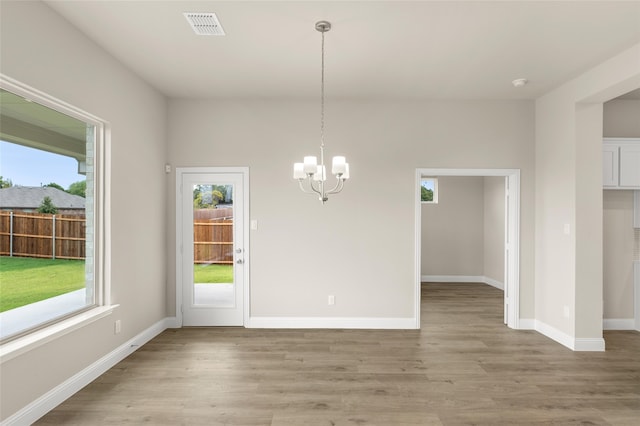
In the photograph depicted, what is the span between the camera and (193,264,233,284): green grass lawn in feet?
15.2

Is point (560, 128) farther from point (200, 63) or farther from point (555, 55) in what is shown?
point (200, 63)

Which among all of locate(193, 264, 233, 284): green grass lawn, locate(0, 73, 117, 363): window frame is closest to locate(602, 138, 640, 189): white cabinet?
locate(193, 264, 233, 284): green grass lawn

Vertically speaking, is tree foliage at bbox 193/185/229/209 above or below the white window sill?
above

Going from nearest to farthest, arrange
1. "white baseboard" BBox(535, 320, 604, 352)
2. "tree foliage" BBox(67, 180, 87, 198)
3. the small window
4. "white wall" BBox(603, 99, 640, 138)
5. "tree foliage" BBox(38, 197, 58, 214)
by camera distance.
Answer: "tree foliage" BBox(38, 197, 58, 214) < "tree foliage" BBox(67, 180, 87, 198) < "white baseboard" BBox(535, 320, 604, 352) < "white wall" BBox(603, 99, 640, 138) < the small window

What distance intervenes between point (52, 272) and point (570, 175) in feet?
17.2

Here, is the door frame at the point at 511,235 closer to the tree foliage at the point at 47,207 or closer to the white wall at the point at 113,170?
→ the white wall at the point at 113,170

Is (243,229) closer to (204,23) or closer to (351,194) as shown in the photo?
(351,194)

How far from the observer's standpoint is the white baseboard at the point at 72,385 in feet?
7.80

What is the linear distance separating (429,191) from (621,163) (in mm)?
3815

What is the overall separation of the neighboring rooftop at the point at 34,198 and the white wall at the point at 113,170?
0.39m

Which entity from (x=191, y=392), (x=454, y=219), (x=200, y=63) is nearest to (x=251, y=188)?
(x=200, y=63)

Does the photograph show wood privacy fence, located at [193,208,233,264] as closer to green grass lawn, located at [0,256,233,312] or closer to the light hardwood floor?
the light hardwood floor

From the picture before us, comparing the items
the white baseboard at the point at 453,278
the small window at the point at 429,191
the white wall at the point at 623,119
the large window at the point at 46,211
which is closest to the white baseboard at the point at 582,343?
the white wall at the point at 623,119

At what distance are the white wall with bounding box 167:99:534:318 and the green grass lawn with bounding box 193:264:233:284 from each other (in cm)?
34
